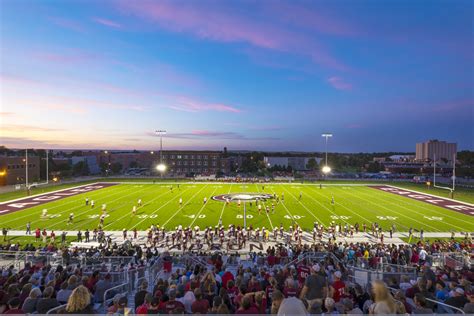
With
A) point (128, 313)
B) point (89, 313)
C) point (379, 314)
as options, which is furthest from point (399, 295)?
point (89, 313)

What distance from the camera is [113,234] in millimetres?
26328

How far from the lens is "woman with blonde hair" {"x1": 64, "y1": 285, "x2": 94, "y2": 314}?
16.2ft

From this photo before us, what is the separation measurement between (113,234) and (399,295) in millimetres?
24005

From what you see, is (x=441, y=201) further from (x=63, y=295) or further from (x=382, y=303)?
(x=63, y=295)

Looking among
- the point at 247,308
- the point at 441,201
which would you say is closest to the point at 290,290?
the point at 247,308

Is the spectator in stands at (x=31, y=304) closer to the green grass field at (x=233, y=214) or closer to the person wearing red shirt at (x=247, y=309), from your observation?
the person wearing red shirt at (x=247, y=309)

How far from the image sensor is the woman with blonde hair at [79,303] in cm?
494

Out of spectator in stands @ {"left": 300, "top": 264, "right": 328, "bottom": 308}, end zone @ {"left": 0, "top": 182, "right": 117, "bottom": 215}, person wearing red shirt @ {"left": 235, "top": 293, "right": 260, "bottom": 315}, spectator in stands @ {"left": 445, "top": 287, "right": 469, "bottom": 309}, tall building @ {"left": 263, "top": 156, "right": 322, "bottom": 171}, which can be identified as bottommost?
end zone @ {"left": 0, "top": 182, "right": 117, "bottom": 215}

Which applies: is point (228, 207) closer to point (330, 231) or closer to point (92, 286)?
point (330, 231)

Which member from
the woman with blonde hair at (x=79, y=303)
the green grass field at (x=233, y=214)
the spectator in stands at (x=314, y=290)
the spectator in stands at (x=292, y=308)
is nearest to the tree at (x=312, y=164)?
the green grass field at (x=233, y=214)

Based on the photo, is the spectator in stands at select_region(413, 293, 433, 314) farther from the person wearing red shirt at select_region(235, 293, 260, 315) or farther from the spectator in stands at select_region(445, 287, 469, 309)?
the person wearing red shirt at select_region(235, 293, 260, 315)

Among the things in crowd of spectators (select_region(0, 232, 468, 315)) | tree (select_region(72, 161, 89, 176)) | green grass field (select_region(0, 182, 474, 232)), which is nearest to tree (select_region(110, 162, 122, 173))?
tree (select_region(72, 161, 89, 176))

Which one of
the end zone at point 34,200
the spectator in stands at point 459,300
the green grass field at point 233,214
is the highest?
the spectator in stands at point 459,300

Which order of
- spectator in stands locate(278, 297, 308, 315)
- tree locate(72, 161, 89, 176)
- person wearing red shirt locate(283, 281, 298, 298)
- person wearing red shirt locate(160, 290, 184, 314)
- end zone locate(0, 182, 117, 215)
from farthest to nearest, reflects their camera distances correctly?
tree locate(72, 161, 89, 176), end zone locate(0, 182, 117, 215), person wearing red shirt locate(283, 281, 298, 298), person wearing red shirt locate(160, 290, 184, 314), spectator in stands locate(278, 297, 308, 315)
